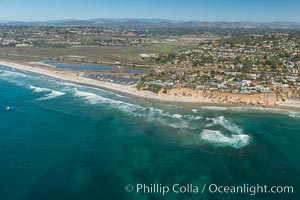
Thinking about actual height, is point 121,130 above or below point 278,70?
below

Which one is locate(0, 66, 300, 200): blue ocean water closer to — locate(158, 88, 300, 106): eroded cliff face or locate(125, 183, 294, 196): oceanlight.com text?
locate(125, 183, 294, 196): oceanlight.com text

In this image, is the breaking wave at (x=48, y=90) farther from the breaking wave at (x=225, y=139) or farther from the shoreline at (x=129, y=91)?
the breaking wave at (x=225, y=139)

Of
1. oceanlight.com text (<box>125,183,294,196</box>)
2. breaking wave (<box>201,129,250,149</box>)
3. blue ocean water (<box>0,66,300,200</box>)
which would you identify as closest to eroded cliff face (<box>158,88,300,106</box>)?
blue ocean water (<box>0,66,300,200</box>)

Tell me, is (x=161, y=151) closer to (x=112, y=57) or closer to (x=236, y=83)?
(x=236, y=83)

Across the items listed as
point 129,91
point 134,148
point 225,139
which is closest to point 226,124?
point 225,139

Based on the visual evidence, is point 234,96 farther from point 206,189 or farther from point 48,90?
point 48,90

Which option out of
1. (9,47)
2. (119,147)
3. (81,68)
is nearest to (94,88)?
(81,68)

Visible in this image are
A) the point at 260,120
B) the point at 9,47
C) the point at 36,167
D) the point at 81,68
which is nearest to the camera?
the point at 36,167
